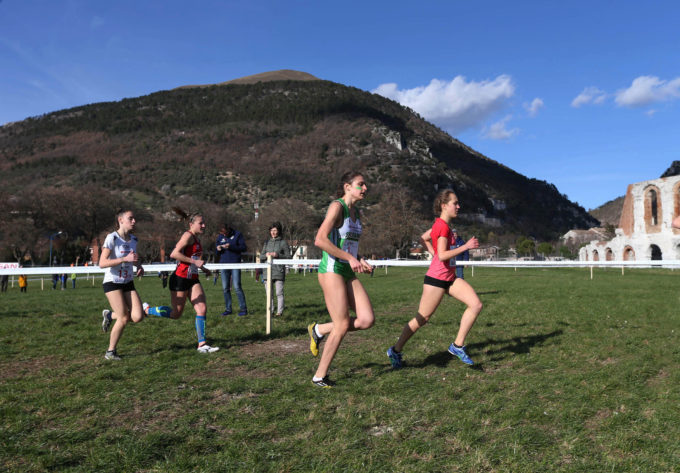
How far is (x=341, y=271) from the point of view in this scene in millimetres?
4551

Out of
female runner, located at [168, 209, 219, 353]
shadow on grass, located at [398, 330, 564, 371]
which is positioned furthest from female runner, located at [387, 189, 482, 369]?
female runner, located at [168, 209, 219, 353]

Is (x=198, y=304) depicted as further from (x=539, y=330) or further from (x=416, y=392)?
(x=539, y=330)

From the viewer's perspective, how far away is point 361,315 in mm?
4648

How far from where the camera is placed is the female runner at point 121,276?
19.1 ft

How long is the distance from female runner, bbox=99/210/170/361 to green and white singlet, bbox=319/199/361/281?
2760 mm

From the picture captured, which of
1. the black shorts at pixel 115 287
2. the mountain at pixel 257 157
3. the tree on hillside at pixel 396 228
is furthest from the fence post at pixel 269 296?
the mountain at pixel 257 157

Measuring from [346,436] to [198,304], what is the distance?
376 centimetres

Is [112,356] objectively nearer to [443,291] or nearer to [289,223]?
[443,291]

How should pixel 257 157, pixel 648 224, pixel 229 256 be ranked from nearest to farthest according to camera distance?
pixel 229 256
pixel 648 224
pixel 257 157

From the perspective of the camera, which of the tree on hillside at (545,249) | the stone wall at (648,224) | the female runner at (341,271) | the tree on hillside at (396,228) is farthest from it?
the tree on hillside at (545,249)

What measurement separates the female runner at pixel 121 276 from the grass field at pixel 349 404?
0.54 meters

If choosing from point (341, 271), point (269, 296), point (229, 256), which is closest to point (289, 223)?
point (229, 256)

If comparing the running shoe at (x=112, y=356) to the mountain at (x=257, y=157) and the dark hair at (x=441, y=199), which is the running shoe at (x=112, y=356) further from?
the mountain at (x=257, y=157)

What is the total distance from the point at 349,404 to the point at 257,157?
497ft
